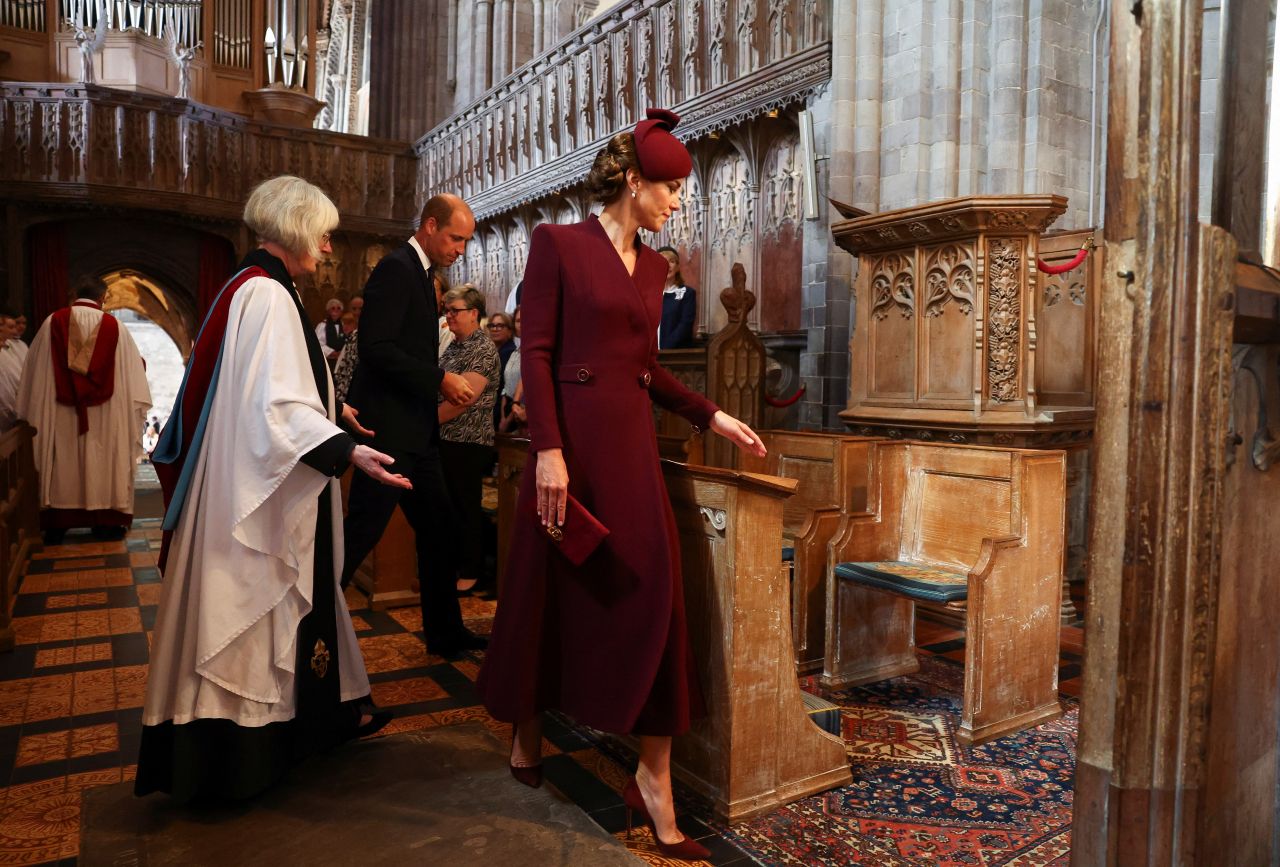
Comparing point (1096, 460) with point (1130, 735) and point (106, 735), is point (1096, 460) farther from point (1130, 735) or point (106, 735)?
point (106, 735)

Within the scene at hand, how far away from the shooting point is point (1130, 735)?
4.70ft

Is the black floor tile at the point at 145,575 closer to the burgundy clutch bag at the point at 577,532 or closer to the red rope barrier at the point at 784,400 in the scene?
the red rope barrier at the point at 784,400

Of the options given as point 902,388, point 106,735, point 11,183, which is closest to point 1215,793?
point 106,735

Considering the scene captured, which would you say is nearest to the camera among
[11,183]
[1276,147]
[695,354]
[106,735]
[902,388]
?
[1276,147]

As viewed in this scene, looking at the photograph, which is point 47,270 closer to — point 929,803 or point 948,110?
point 948,110

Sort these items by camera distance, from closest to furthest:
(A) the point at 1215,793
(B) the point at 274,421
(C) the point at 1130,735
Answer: (C) the point at 1130,735 → (A) the point at 1215,793 → (B) the point at 274,421

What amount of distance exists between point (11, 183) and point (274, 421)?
11.1m

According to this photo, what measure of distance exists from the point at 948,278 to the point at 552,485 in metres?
3.17

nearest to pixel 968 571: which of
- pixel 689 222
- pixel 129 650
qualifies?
pixel 129 650

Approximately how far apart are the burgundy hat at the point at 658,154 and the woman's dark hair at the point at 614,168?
0.07 feet

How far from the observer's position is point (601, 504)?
7.07ft

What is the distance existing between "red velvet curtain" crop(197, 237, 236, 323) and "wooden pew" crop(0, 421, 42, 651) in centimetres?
685

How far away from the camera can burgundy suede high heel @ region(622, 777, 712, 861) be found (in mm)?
2145

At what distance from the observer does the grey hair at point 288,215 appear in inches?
93.6
